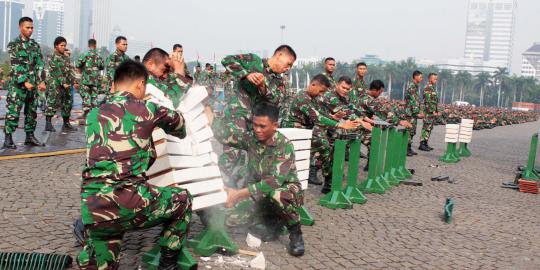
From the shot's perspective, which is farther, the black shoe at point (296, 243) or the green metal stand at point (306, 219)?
the green metal stand at point (306, 219)

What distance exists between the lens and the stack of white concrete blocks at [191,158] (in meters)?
3.76

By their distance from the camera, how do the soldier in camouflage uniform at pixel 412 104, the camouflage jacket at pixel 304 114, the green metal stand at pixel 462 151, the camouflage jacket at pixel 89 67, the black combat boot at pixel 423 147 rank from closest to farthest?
the camouflage jacket at pixel 304 114 < the camouflage jacket at pixel 89 67 < the soldier in camouflage uniform at pixel 412 104 < the green metal stand at pixel 462 151 < the black combat boot at pixel 423 147

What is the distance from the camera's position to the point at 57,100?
11.1m

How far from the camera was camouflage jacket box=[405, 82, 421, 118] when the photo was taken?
42.6 feet

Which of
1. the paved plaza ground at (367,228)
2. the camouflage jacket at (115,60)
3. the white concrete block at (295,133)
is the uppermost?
the camouflage jacket at (115,60)

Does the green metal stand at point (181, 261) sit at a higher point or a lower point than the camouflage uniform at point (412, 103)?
lower

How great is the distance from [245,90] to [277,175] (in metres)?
1.27

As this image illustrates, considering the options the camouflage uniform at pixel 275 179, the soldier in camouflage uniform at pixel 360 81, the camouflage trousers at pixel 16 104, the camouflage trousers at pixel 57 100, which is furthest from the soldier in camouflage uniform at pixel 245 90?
the camouflage trousers at pixel 57 100

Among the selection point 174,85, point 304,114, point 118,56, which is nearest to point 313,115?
point 304,114

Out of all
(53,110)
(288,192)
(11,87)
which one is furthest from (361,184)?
(53,110)

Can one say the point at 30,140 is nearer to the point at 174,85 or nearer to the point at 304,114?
Answer: the point at 174,85

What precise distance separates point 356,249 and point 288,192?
38.1 inches

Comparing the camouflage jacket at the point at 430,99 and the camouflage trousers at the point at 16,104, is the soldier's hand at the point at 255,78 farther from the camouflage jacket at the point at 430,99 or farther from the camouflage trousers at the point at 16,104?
the camouflage jacket at the point at 430,99

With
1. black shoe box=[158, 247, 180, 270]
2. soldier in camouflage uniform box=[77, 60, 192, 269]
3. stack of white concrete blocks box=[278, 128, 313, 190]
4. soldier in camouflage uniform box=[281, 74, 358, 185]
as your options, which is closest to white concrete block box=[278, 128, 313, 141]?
stack of white concrete blocks box=[278, 128, 313, 190]
